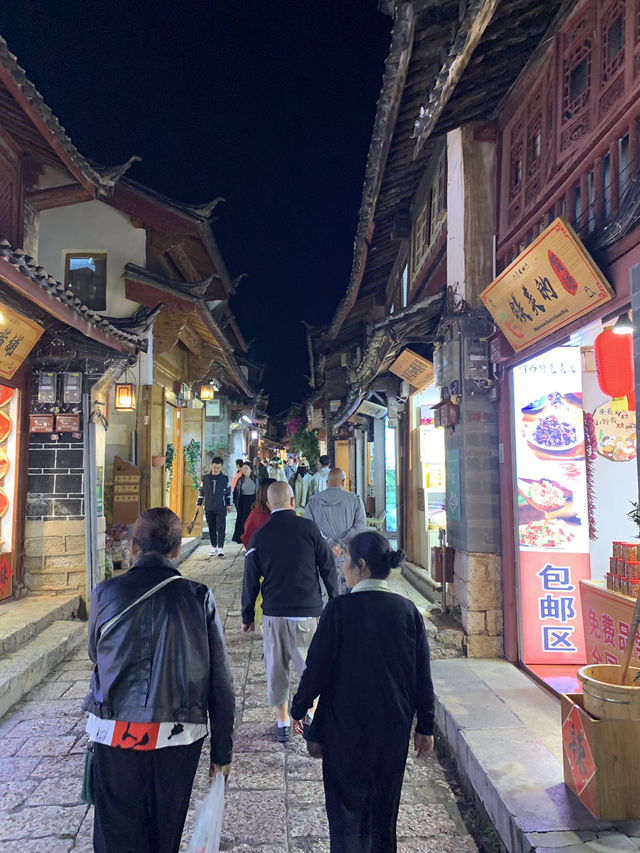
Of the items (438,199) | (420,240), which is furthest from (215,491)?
(438,199)

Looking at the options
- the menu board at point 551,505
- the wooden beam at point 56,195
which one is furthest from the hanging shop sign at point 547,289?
the wooden beam at point 56,195

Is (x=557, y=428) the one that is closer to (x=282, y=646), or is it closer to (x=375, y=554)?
(x=282, y=646)

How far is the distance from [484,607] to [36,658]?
4713mm

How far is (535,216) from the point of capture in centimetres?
491

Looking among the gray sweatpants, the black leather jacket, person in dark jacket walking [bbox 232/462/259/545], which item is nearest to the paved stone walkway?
the gray sweatpants

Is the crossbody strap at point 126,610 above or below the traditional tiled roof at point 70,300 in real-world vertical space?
below

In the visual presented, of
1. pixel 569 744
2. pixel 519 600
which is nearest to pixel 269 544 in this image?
pixel 569 744

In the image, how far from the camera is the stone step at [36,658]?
5.05 m

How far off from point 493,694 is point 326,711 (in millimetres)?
2833

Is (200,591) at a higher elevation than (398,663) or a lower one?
higher

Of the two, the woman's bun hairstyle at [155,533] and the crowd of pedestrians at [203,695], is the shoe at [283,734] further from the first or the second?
the woman's bun hairstyle at [155,533]

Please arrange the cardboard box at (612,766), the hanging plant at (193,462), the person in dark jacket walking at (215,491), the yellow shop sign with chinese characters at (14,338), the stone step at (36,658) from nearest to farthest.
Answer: the cardboard box at (612,766) → the stone step at (36,658) → the yellow shop sign with chinese characters at (14,338) → the person in dark jacket walking at (215,491) → the hanging plant at (193,462)

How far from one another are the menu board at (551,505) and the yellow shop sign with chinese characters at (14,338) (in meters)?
5.67

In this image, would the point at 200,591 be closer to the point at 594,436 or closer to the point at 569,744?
the point at 569,744
